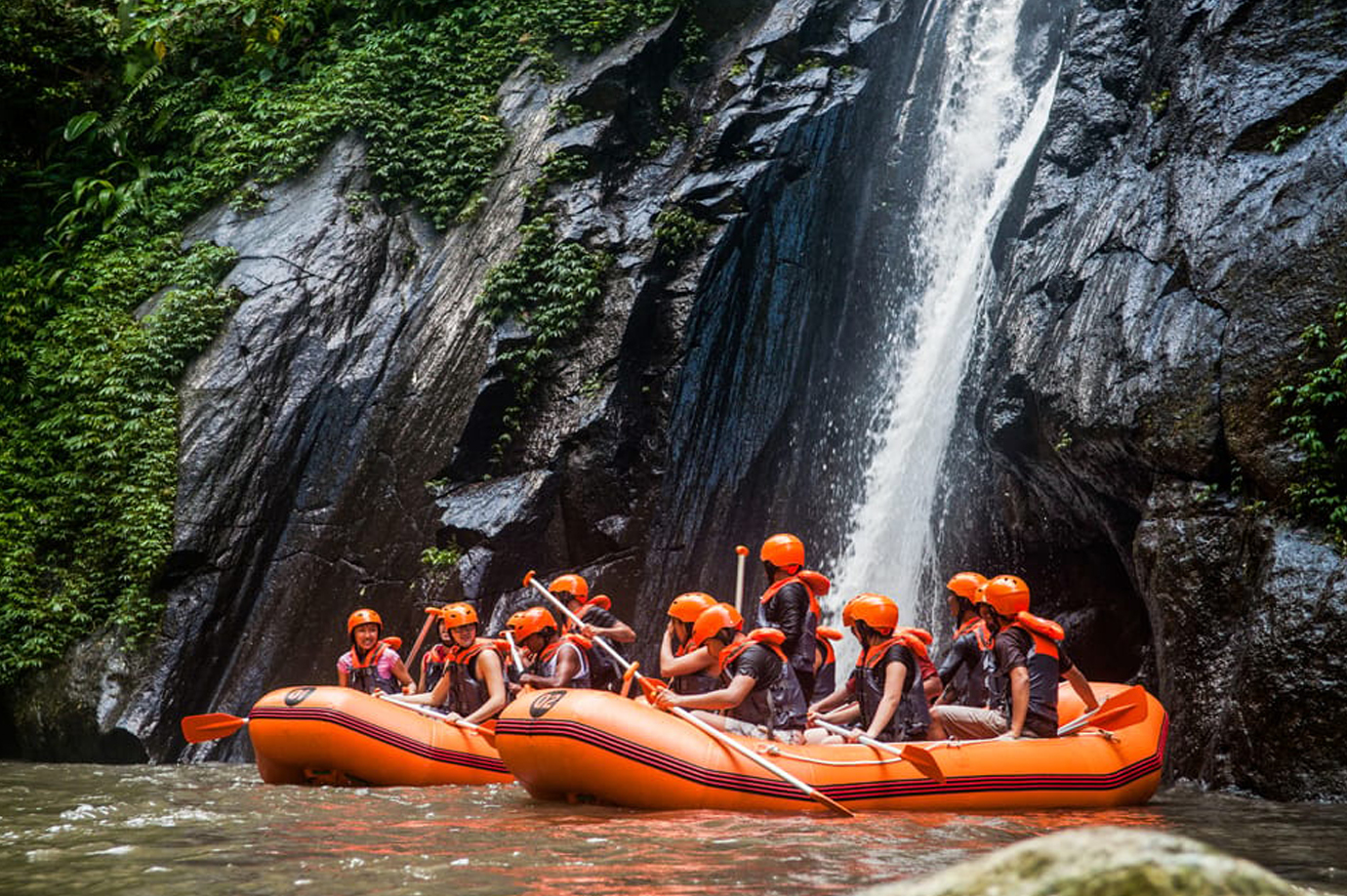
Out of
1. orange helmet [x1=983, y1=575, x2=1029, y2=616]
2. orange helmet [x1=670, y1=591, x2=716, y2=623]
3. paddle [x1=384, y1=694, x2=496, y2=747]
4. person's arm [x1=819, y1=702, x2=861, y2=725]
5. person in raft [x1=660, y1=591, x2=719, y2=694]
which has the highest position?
orange helmet [x1=983, y1=575, x2=1029, y2=616]

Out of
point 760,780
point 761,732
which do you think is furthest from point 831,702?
point 760,780

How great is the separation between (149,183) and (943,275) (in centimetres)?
1243

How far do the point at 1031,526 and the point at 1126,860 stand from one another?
1122 cm

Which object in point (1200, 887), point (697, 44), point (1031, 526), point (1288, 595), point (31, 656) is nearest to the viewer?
point (1200, 887)

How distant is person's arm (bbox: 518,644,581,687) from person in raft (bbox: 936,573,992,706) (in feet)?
10.6

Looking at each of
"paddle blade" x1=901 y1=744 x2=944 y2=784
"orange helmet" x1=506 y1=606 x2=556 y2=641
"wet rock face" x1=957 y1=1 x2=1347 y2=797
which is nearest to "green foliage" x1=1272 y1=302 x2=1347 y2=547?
"wet rock face" x1=957 y1=1 x2=1347 y2=797

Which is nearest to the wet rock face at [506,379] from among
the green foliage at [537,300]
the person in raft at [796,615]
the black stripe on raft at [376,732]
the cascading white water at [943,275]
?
the green foliage at [537,300]

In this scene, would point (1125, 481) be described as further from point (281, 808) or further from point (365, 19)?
point (365, 19)

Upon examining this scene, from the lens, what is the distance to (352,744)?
29.0 ft

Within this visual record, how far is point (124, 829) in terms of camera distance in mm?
6461

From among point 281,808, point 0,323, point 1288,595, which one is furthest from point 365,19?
point 1288,595

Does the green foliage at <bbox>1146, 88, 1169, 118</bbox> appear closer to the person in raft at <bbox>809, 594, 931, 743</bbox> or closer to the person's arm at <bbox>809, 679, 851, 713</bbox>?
the person in raft at <bbox>809, 594, 931, 743</bbox>

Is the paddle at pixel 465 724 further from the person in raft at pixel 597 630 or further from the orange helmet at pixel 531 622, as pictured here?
the person in raft at pixel 597 630

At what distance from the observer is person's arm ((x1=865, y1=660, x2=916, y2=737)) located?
782 centimetres
